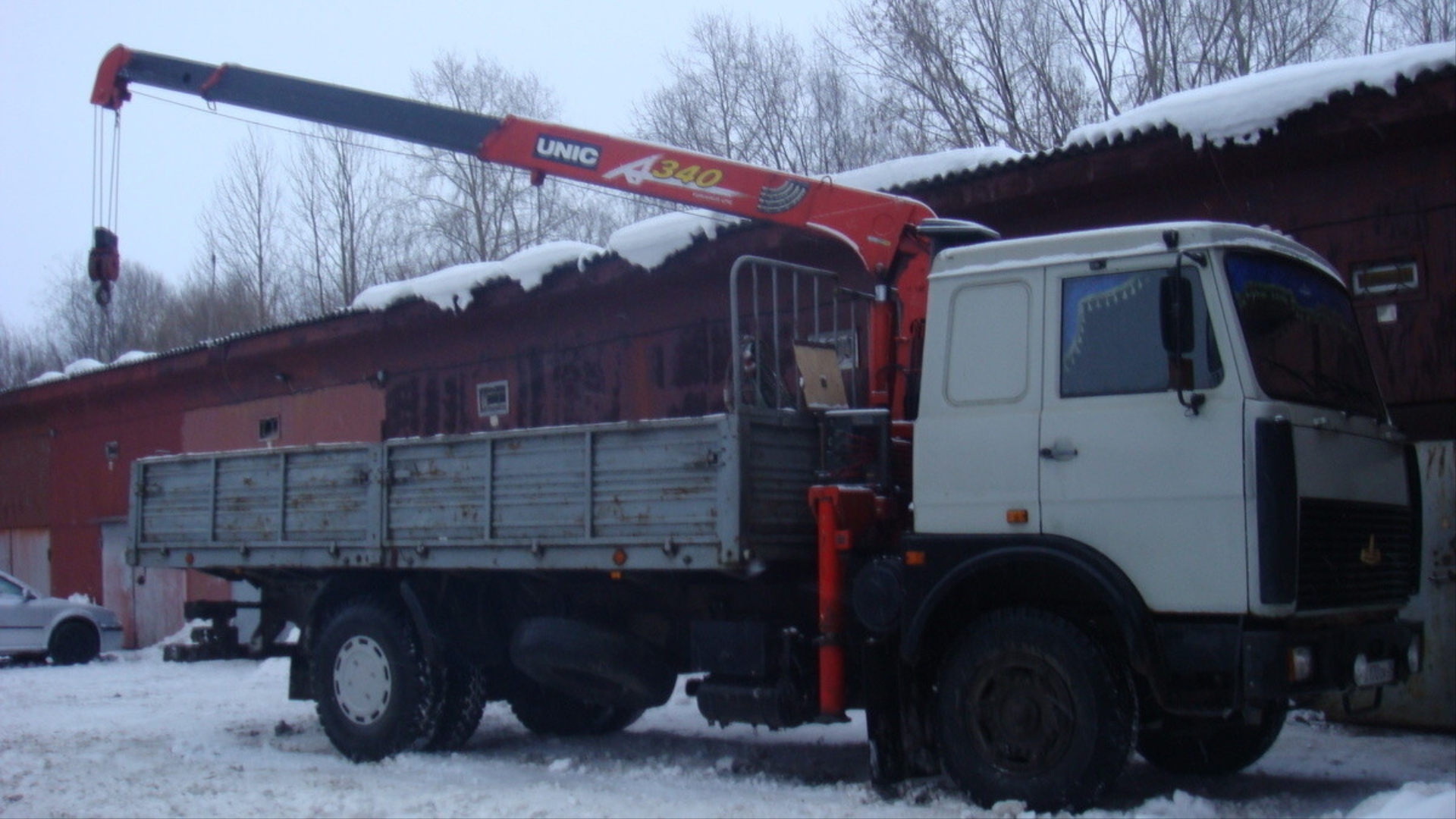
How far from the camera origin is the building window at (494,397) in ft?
54.9

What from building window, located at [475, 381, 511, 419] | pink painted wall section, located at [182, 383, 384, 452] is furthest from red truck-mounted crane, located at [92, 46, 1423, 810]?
pink painted wall section, located at [182, 383, 384, 452]

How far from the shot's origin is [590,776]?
8180 millimetres

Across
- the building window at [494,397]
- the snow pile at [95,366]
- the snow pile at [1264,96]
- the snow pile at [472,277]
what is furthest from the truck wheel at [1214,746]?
the snow pile at [95,366]

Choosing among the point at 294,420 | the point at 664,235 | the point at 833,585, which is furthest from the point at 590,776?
the point at 294,420

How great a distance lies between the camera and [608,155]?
9.94m

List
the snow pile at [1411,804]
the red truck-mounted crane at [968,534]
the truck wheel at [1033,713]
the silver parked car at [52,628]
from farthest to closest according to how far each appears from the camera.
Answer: the silver parked car at [52,628] → the truck wheel at [1033,713] → the red truck-mounted crane at [968,534] → the snow pile at [1411,804]

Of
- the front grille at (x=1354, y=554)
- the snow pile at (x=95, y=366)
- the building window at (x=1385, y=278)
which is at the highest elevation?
the snow pile at (x=95, y=366)

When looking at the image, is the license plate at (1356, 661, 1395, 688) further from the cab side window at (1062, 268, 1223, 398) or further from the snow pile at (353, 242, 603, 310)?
the snow pile at (353, 242, 603, 310)

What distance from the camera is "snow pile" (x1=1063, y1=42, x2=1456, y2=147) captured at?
9.05 meters

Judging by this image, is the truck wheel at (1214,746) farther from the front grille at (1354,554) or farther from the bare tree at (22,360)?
the bare tree at (22,360)

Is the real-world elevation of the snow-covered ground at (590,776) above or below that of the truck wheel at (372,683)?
below

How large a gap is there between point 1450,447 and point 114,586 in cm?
2080

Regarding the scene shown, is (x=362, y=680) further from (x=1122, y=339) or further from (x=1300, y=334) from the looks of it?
(x=1300, y=334)

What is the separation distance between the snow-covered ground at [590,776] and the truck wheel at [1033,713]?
0.50 feet
